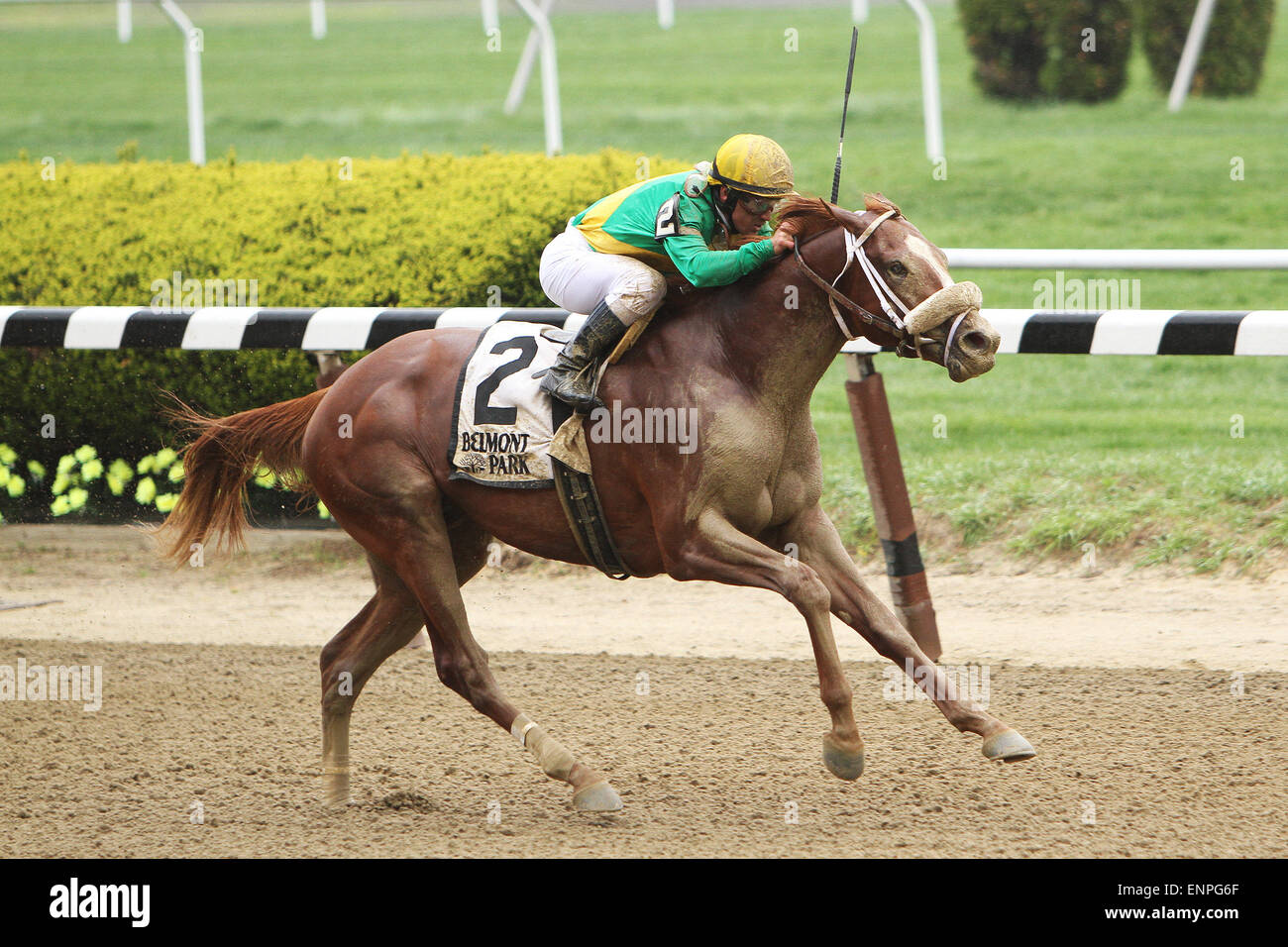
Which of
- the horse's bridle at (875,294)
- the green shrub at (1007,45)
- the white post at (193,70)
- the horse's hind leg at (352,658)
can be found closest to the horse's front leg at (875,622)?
the horse's bridle at (875,294)

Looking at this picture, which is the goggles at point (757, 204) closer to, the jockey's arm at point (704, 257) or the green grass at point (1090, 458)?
the jockey's arm at point (704, 257)

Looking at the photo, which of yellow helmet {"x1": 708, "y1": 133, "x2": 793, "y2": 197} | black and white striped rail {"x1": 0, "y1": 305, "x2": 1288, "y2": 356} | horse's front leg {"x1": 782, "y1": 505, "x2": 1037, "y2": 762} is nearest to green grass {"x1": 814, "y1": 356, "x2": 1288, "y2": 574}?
black and white striped rail {"x1": 0, "y1": 305, "x2": 1288, "y2": 356}

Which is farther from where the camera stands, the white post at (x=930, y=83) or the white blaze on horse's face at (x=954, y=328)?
the white post at (x=930, y=83)

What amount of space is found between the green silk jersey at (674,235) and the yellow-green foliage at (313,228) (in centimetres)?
286

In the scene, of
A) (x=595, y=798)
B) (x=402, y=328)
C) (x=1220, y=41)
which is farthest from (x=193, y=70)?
(x=1220, y=41)

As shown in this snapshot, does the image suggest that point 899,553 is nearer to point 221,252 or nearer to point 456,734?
point 456,734

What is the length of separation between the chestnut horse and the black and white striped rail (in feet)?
3.00

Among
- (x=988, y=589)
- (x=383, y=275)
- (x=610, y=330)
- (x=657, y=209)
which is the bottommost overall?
(x=988, y=589)

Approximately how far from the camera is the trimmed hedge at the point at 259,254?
7.42 metres

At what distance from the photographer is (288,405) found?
15.9ft

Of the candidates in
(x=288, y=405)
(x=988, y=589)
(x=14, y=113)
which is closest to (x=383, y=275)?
(x=288, y=405)

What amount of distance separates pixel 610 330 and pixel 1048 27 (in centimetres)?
1049

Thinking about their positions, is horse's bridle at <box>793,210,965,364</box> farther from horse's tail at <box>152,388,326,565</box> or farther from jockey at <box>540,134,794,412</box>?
horse's tail at <box>152,388,326,565</box>

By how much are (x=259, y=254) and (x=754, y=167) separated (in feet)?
13.8
